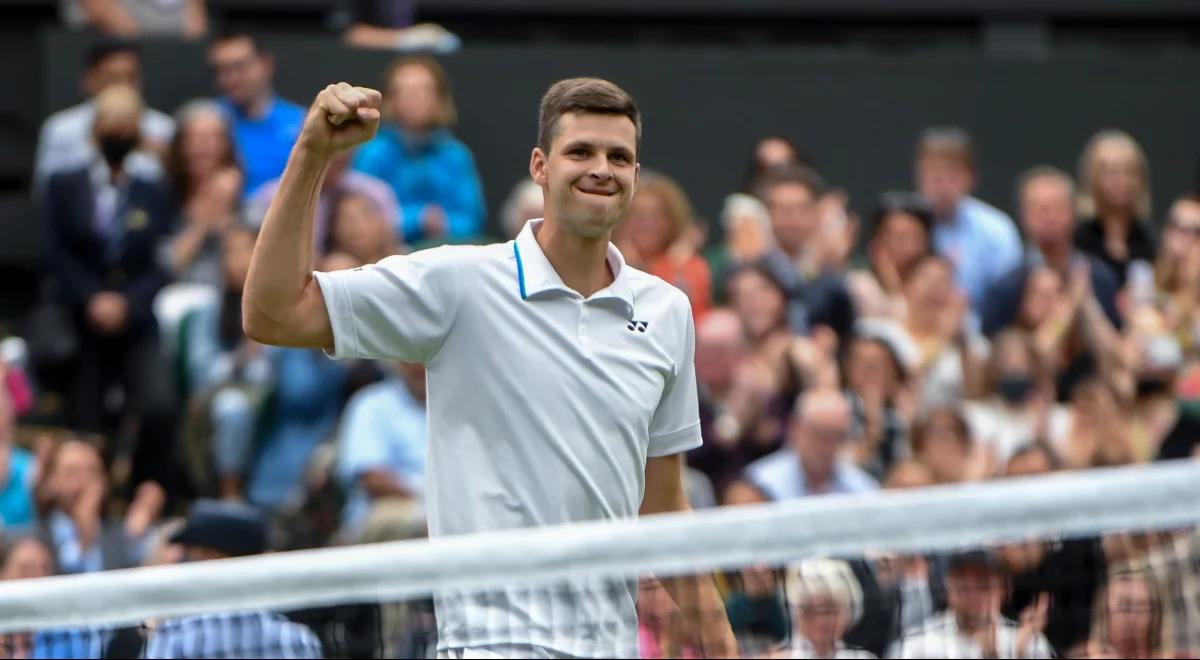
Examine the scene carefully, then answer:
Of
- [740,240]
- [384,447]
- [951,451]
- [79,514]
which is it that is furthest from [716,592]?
[740,240]

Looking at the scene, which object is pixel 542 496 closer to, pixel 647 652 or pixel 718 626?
pixel 718 626

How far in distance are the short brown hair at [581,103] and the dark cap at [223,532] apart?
3567mm

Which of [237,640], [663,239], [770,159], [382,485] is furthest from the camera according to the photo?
[770,159]

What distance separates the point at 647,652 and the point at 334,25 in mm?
8663

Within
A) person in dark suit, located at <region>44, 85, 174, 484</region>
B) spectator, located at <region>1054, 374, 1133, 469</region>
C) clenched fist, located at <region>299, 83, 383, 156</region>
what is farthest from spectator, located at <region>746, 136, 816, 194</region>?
clenched fist, located at <region>299, 83, 383, 156</region>

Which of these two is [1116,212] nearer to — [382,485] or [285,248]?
[382,485]

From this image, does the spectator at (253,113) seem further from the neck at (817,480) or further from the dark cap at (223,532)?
the neck at (817,480)

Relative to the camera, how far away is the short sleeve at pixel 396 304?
4.87m

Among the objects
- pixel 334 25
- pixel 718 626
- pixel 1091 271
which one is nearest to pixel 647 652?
pixel 718 626

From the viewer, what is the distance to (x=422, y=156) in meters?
11.8

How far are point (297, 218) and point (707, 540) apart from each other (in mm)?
1083

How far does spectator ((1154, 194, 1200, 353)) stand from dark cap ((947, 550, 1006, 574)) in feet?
17.4

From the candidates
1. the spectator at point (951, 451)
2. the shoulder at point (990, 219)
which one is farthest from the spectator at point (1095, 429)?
the shoulder at point (990, 219)

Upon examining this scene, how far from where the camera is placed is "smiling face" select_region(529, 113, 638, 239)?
4.94 meters
